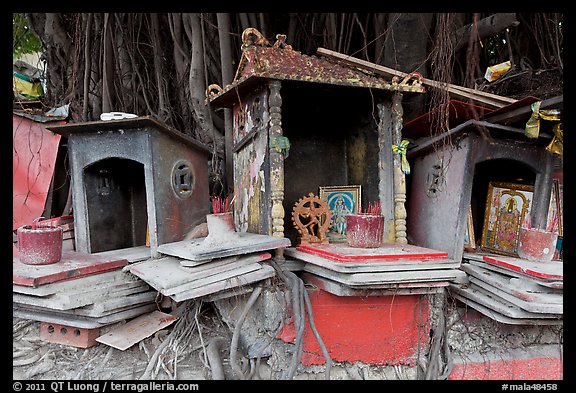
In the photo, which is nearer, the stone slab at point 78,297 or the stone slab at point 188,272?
the stone slab at point 188,272

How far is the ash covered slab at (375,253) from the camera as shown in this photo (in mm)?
2229

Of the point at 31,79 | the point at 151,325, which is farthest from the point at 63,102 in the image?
the point at 151,325

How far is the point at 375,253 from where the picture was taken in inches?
91.7

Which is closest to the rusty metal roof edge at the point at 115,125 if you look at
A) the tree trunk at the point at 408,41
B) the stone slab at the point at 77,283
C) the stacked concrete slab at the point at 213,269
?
the stacked concrete slab at the point at 213,269

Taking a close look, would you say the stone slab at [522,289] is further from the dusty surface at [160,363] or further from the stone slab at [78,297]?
the stone slab at [78,297]

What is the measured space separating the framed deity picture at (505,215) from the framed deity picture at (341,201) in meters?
Answer: 1.16

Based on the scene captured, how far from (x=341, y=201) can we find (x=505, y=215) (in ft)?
4.62

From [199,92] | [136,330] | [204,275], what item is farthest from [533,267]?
[199,92]

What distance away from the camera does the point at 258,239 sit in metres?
2.49

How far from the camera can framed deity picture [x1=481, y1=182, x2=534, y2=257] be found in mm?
3088

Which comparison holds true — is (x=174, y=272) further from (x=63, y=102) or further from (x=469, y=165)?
(x=63, y=102)

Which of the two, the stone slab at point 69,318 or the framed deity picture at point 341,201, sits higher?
the framed deity picture at point 341,201

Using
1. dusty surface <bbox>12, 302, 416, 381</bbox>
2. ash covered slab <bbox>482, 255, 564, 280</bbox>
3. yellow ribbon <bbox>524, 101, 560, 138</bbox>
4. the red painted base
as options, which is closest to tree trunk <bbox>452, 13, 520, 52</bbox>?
yellow ribbon <bbox>524, 101, 560, 138</bbox>

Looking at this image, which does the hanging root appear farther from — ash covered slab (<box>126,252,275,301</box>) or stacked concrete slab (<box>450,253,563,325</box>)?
stacked concrete slab (<box>450,253,563,325</box>)
